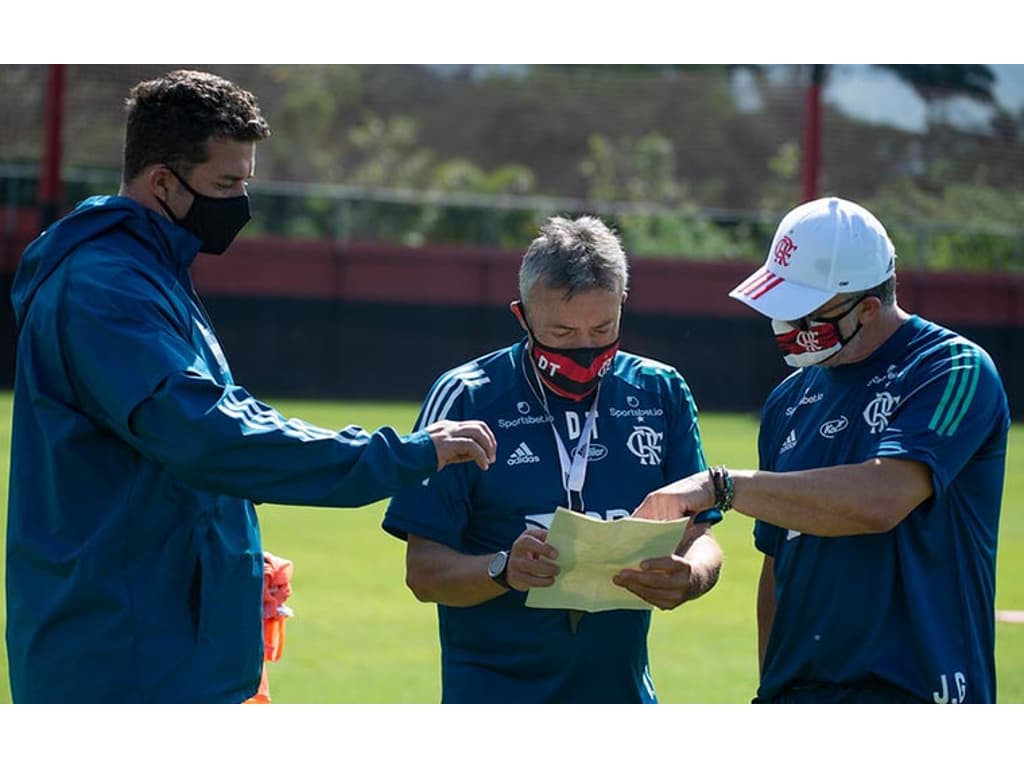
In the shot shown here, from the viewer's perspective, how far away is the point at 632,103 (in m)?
54.5

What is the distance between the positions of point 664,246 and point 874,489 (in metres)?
30.7

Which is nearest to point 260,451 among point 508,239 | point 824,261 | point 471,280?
point 824,261

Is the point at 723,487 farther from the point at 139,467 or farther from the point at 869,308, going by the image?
the point at 139,467

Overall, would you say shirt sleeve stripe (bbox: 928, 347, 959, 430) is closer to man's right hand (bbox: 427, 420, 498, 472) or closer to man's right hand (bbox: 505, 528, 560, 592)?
man's right hand (bbox: 505, 528, 560, 592)

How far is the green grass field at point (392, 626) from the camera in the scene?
7.82m

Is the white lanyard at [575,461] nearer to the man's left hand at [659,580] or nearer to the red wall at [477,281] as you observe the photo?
the man's left hand at [659,580]

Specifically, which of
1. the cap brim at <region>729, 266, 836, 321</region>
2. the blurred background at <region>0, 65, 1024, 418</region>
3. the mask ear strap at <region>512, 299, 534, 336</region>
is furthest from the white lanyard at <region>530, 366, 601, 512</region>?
the blurred background at <region>0, 65, 1024, 418</region>

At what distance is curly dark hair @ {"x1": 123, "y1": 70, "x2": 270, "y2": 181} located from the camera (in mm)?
3859

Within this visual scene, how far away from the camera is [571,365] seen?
4.31m

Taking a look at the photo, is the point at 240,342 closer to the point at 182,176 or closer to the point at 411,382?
the point at 411,382

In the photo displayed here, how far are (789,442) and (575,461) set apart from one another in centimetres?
62

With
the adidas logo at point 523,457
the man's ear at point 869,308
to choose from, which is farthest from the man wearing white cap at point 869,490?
the adidas logo at point 523,457

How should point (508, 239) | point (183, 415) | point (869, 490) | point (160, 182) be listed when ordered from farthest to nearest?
1. point (508, 239)
2. point (160, 182)
3. point (869, 490)
4. point (183, 415)

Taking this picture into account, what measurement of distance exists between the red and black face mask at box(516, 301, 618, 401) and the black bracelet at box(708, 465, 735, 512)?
53 centimetres
